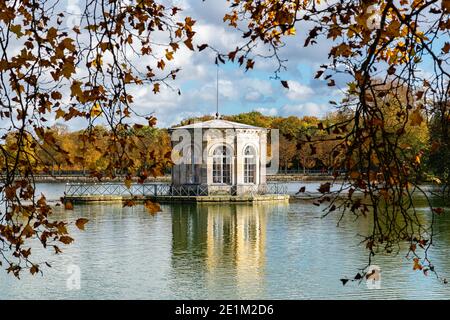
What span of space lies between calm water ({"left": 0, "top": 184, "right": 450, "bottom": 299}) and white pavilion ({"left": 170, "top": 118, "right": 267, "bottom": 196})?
7.90 m

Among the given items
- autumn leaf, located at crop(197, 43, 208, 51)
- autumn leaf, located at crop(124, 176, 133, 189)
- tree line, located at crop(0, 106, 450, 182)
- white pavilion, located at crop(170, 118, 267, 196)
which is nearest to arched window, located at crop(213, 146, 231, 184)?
white pavilion, located at crop(170, 118, 267, 196)

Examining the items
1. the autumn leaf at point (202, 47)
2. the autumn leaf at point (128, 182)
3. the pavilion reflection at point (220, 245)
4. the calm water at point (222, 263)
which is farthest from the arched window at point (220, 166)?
the autumn leaf at point (202, 47)

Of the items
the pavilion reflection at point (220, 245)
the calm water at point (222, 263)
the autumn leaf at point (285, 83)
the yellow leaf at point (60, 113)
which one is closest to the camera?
the autumn leaf at point (285, 83)

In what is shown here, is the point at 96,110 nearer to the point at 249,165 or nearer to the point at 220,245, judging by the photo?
the point at 220,245

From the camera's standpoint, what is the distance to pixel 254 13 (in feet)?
16.1

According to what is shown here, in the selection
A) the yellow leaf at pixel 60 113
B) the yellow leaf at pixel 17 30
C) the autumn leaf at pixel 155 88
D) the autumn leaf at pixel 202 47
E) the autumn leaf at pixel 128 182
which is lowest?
the autumn leaf at pixel 128 182

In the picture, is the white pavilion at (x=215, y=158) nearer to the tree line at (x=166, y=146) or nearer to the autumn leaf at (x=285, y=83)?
the tree line at (x=166, y=146)

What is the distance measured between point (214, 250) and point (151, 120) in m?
9.74

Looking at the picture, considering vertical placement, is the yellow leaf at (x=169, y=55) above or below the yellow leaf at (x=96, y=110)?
above

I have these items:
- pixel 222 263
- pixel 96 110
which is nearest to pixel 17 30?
pixel 96 110

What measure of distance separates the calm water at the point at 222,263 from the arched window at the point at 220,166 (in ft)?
26.4

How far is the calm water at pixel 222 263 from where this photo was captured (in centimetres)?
1027

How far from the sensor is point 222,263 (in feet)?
42.1
